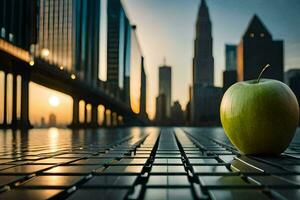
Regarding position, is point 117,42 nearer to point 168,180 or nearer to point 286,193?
point 168,180

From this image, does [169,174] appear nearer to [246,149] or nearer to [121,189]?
[121,189]

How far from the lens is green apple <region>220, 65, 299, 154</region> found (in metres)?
4.81

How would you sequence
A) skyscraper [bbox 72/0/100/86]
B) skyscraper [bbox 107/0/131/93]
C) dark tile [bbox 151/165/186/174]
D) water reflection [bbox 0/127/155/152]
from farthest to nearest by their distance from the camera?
skyscraper [bbox 107/0/131/93] < skyscraper [bbox 72/0/100/86] < water reflection [bbox 0/127/155/152] < dark tile [bbox 151/165/186/174]

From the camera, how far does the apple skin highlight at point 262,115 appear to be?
4812 millimetres

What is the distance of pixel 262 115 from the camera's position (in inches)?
190

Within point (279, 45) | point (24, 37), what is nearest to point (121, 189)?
point (24, 37)

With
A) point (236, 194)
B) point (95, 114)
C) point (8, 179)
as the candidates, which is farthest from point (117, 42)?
point (236, 194)

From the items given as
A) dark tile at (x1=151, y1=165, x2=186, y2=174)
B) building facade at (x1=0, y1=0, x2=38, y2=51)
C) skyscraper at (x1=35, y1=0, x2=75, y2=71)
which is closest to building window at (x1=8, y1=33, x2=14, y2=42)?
building facade at (x1=0, y1=0, x2=38, y2=51)

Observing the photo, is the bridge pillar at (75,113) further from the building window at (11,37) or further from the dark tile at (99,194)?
the dark tile at (99,194)

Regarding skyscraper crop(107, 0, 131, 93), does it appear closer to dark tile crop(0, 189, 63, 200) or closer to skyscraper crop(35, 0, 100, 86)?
skyscraper crop(35, 0, 100, 86)

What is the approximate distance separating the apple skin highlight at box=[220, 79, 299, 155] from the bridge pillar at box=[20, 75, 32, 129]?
37.2 m

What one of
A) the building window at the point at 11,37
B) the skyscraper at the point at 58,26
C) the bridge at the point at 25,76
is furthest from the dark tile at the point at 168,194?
the skyscraper at the point at 58,26

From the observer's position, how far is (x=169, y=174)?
3131 millimetres

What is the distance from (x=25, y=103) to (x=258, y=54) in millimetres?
144789
